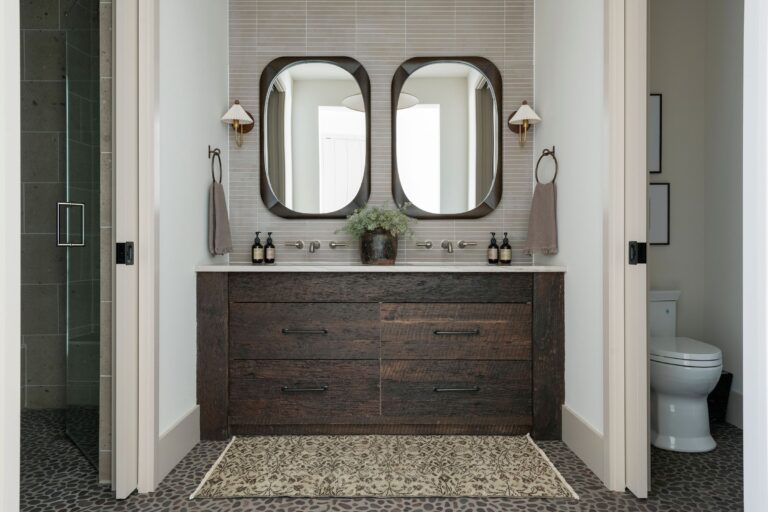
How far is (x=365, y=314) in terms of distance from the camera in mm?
2438

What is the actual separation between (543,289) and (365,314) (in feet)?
2.85

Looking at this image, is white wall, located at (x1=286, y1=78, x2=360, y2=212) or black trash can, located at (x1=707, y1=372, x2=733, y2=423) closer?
black trash can, located at (x1=707, y1=372, x2=733, y2=423)

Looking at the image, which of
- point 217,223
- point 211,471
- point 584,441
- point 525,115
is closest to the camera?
point 211,471

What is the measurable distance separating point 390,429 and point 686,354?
140cm

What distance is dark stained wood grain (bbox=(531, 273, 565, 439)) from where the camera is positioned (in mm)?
2404

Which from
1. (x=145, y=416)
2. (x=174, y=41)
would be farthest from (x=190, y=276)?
(x=174, y=41)

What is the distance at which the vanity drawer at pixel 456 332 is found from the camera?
2.43 metres

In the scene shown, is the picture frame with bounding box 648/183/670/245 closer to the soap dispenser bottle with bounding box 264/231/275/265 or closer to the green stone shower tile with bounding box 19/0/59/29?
the soap dispenser bottle with bounding box 264/231/275/265

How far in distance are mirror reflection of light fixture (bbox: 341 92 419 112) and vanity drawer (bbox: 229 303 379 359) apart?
1207 mm

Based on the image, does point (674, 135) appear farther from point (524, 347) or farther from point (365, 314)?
point (365, 314)

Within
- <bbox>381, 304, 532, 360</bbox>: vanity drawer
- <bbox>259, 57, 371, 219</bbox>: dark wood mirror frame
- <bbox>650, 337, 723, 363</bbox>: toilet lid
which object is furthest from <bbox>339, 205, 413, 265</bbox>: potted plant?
<bbox>650, 337, 723, 363</bbox>: toilet lid

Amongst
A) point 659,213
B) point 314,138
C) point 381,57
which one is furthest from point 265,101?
point 659,213

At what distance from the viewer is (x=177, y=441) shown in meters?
2.15
